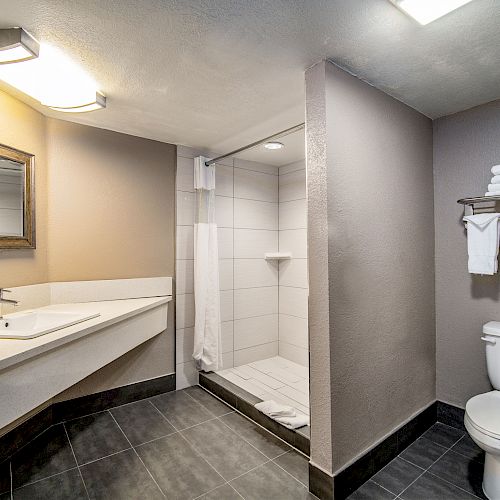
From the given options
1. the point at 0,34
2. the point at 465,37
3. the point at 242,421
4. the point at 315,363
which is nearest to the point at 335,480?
the point at 315,363

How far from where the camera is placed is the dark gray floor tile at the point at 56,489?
67.9 inches

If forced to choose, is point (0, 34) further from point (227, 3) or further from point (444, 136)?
point (444, 136)

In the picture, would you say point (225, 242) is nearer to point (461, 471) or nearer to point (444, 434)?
point (444, 434)

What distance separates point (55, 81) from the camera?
190 cm

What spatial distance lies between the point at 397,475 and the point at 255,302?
81.2 inches

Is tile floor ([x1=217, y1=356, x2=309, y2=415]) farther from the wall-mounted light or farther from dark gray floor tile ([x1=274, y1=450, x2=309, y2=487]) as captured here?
the wall-mounted light

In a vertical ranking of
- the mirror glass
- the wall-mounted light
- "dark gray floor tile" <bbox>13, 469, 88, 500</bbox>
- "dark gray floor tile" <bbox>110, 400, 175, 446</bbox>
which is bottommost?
"dark gray floor tile" <bbox>110, 400, 175, 446</bbox>

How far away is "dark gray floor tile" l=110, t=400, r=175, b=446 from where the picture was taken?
90.6 inches

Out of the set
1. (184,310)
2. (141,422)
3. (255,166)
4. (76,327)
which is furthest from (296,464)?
(255,166)

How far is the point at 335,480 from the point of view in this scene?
1.68 m

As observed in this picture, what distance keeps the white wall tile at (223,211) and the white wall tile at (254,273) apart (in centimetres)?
42

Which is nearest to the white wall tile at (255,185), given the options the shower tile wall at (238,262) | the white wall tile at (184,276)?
the shower tile wall at (238,262)

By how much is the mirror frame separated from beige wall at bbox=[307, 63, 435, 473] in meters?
1.92

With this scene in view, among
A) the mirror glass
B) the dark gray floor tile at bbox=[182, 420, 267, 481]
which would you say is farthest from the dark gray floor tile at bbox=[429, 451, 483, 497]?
the mirror glass
